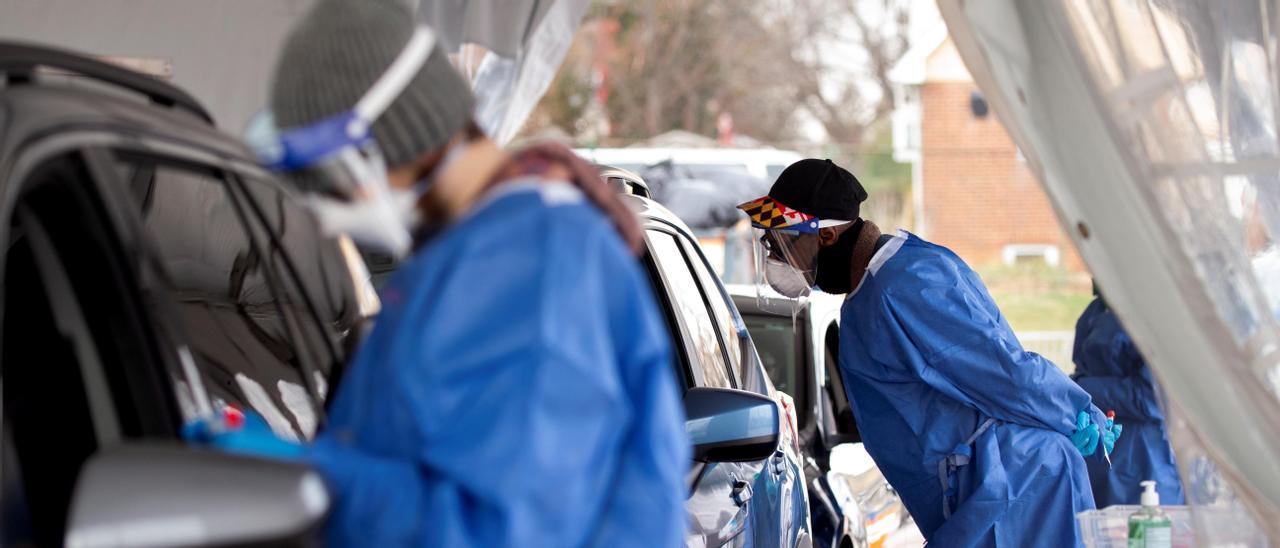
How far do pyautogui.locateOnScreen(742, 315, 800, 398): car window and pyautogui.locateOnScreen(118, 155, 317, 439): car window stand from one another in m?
4.39

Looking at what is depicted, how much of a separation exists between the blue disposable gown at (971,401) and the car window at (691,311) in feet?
3.37

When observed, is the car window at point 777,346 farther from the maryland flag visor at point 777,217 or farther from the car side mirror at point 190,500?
the car side mirror at point 190,500

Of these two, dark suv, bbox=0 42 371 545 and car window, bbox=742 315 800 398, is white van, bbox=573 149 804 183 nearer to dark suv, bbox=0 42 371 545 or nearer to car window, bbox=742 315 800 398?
Result: car window, bbox=742 315 800 398

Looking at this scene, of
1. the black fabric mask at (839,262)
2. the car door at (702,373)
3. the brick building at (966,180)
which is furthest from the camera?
the brick building at (966,180)

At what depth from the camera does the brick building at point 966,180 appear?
30.3m

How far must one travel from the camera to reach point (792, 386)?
7.07 metres

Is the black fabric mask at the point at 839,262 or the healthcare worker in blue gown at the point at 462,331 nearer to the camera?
the healthcare worker in blue gown at the point at 462,331

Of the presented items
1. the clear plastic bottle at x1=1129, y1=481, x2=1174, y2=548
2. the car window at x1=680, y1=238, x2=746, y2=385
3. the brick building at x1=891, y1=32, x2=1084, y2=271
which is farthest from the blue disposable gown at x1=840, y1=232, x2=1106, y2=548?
the brick building at x1=891, y1=32, x2=1084, y2=271

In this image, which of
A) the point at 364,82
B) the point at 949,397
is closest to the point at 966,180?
the point at 949,397

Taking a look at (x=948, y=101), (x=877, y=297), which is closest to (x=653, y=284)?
(x=877, y=297)

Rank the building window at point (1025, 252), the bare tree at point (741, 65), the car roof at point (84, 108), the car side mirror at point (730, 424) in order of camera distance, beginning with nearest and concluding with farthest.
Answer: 1. the car roof at point (84, 108)
2. the car side mirror at point (730, 424)
3. the building window at point (1025, 252)
4. the bare tree at point (741, 65)

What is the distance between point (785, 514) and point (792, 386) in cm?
258

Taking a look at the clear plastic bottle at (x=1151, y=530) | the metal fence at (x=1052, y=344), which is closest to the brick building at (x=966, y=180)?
the metal fence at (x=1052, y=344)

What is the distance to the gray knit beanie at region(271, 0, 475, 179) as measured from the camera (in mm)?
1847
